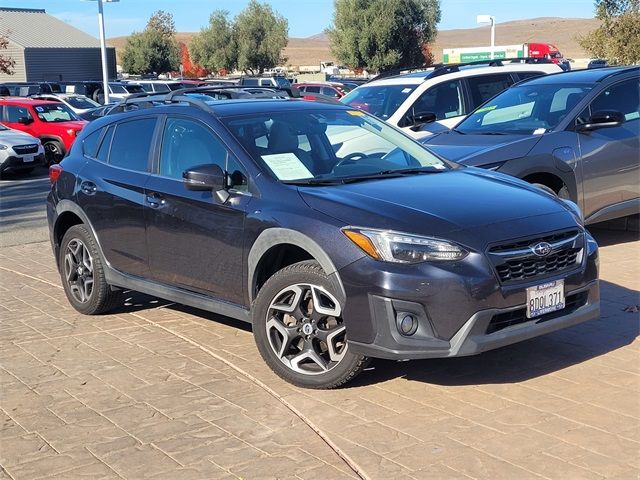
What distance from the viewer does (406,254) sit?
4629 millimetres

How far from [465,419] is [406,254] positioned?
0.93m

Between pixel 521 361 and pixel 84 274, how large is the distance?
3.54 meters

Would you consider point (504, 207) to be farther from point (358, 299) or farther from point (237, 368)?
point (237, 368)

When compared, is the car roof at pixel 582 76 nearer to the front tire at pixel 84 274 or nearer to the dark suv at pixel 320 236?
the dark suv at pixel 320 236

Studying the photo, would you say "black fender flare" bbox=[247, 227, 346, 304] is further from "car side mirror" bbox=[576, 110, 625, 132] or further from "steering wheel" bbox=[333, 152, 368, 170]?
"car side mirror" bbox=[576, 110, 625, 132]

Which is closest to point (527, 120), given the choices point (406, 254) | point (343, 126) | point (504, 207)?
point (343, 126)

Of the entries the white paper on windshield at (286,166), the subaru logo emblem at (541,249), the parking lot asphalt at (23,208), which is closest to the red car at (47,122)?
the parking lot asphalt at (23,208)

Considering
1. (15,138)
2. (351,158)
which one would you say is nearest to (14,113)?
(15,138)

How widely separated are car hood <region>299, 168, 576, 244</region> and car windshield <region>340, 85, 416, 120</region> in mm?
6236

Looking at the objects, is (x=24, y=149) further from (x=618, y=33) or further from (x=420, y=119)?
(x=618, y=33)

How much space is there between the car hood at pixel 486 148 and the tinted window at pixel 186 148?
2.75 meters

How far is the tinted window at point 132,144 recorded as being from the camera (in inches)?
251

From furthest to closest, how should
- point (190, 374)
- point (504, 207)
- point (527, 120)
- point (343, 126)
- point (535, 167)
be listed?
point (527, 120) < point (535, 167) < point (343, 126) < point (190, 374) < point (504, 207)

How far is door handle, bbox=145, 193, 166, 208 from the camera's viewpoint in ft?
19.7
